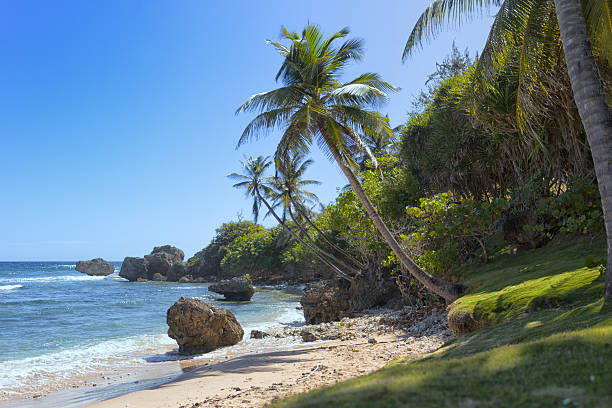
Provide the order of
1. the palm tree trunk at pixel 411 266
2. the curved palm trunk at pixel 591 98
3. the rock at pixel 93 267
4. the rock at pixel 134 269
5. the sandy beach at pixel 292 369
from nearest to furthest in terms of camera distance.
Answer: the curved palm trunk at pixel 591 98
the sandy beach at pixel 292 369
the palm tree trunk at pixel 411 266
the rock at pixel 134 269
the rock at pixel 93 267

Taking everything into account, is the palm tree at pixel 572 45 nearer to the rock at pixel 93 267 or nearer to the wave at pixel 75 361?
the wave at pixel 75 361

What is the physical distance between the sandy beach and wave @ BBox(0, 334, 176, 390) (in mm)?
→ 2586

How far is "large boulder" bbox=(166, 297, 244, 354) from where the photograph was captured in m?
12.5

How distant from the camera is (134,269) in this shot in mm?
66438

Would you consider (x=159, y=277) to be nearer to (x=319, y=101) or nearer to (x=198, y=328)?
(x=198, y=328)

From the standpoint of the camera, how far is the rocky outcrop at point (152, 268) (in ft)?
217

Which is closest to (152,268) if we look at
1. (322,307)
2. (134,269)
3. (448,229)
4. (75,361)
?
(134,269)

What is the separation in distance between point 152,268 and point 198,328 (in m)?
61.1

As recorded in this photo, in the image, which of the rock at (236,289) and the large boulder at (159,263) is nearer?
the rock at (236,289)

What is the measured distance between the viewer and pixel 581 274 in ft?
19.9

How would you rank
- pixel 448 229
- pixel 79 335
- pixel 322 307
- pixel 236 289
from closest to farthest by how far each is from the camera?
pixel 448 229
pixel 79 335
pixel 322 307
pixel 236 289

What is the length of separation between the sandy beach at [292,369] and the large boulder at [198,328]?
55.1 inches

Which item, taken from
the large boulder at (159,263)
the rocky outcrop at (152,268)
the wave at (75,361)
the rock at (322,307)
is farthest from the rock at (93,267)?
the rock at (322,307)

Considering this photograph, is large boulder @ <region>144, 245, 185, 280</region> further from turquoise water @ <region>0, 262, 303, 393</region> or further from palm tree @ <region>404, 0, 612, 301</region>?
palm tree @ <region>404, 0, 612, 301</region>
